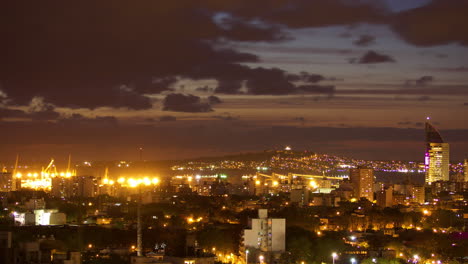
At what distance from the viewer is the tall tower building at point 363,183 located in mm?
63344

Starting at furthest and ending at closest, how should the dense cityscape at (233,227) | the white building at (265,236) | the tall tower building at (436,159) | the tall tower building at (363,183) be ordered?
the tall tower building at (436,159), the tall tower building at (363,183), the white building at (265,236), the dense cityscape at (233,227)

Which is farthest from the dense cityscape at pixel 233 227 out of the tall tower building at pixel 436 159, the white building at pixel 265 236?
the tall tower building at pixel 436 159

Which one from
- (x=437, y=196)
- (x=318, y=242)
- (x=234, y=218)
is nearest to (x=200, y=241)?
(x=318, y=242)

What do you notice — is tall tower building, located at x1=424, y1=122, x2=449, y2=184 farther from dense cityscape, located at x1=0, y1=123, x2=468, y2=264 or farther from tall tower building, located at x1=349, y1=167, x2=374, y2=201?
tall tower building, located at x1=349, y1=167, x2=374, y2=201

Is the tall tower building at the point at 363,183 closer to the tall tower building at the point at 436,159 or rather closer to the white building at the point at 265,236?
the tall tower building at the point at 436,159

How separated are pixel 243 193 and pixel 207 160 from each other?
67.0 m

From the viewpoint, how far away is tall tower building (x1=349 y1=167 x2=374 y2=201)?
6334 cm

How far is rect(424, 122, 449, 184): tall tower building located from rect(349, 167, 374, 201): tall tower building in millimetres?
25402

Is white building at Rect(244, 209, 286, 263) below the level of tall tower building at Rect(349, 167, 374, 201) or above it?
below

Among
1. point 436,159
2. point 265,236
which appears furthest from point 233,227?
point 436,159

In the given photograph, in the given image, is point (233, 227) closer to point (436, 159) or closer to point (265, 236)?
point (265, 236)

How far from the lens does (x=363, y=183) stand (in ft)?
213

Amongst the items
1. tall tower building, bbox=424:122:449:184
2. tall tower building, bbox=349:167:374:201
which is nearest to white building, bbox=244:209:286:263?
tall tower building, bbox=349:167:374:201

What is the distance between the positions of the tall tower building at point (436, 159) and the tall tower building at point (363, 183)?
1000 inches
